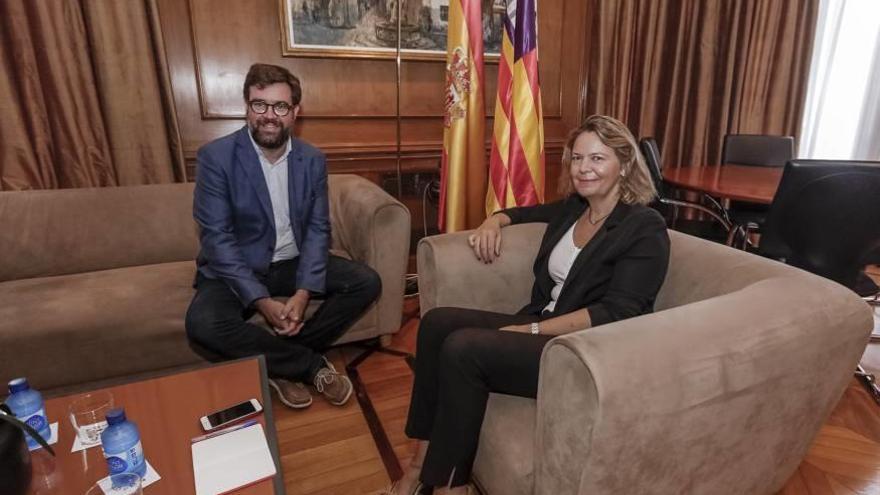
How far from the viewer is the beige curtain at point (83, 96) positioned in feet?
7.09

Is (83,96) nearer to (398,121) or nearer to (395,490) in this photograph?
(398,121)

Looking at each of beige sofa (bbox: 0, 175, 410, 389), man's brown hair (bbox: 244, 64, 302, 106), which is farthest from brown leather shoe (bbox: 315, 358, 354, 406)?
man's brown hair (bbox: 244, 64, 302, 106)

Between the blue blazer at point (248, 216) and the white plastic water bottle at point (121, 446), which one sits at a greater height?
the blue blazer at point (248, 216)

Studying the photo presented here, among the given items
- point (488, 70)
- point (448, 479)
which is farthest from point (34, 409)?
point (488, 70)

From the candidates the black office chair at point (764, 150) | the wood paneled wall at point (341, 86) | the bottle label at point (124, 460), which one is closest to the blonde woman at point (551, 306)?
the bottle label at point (124, 460)

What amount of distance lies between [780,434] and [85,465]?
1.48 metres

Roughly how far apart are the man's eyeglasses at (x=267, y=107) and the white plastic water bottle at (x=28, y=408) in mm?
1090

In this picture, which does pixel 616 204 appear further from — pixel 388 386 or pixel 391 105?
pixel 391 105

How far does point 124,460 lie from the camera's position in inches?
36.7

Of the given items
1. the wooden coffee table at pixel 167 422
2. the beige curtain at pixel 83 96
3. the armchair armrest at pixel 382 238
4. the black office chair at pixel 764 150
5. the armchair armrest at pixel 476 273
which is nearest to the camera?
the wooden coffee table at pixel 167 422

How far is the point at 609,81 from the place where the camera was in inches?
130

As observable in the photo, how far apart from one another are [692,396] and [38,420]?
136cm

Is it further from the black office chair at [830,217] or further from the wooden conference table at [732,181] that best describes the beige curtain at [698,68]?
the black office chair at [830,217]

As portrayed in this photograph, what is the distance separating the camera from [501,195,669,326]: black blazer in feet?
4.06
